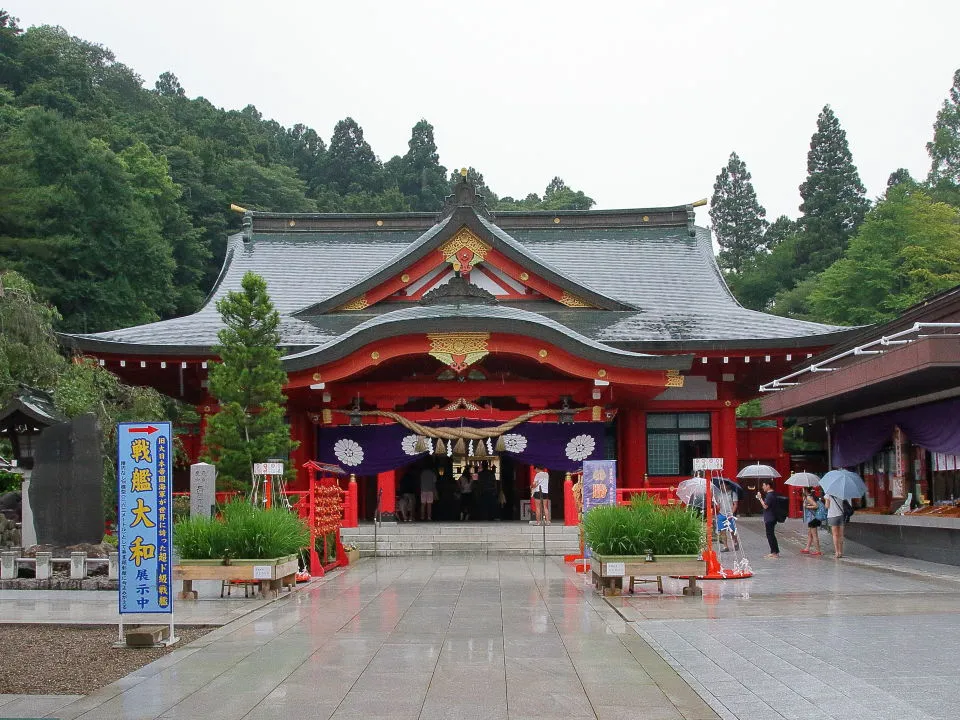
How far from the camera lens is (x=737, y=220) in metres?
75.1

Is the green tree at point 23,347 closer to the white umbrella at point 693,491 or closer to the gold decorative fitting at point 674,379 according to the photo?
the white umbrella at point 693,491

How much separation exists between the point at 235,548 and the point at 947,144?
187 feet

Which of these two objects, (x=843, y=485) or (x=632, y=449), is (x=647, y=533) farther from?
(x=632, y=449)

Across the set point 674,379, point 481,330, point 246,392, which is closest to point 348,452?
point 481,330

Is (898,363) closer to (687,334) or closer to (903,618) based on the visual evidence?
(903,618)

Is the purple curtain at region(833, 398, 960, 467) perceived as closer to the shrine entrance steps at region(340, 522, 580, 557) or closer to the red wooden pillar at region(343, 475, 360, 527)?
the shrine entrance steps at region(340, 522, 580, 557)

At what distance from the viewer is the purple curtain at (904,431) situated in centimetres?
1560

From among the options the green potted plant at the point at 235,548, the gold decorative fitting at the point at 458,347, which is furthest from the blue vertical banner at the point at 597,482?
the green potted plant at the point at 235,548

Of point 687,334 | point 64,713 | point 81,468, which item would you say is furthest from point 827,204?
point 64,713

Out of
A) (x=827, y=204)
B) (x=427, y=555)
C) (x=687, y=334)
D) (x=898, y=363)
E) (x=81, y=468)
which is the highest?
(x=827, y=204)

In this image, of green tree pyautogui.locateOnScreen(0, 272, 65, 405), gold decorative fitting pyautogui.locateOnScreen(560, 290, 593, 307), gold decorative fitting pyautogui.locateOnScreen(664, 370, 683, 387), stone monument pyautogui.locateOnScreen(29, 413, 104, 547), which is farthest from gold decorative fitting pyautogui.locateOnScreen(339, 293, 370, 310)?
stone monument pyautogui.locateOnScreen(29, 413, 104, 547)

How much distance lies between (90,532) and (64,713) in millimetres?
10184

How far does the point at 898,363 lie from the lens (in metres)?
14.0

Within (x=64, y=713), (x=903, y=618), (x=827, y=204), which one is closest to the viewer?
(x=64, y=713)
